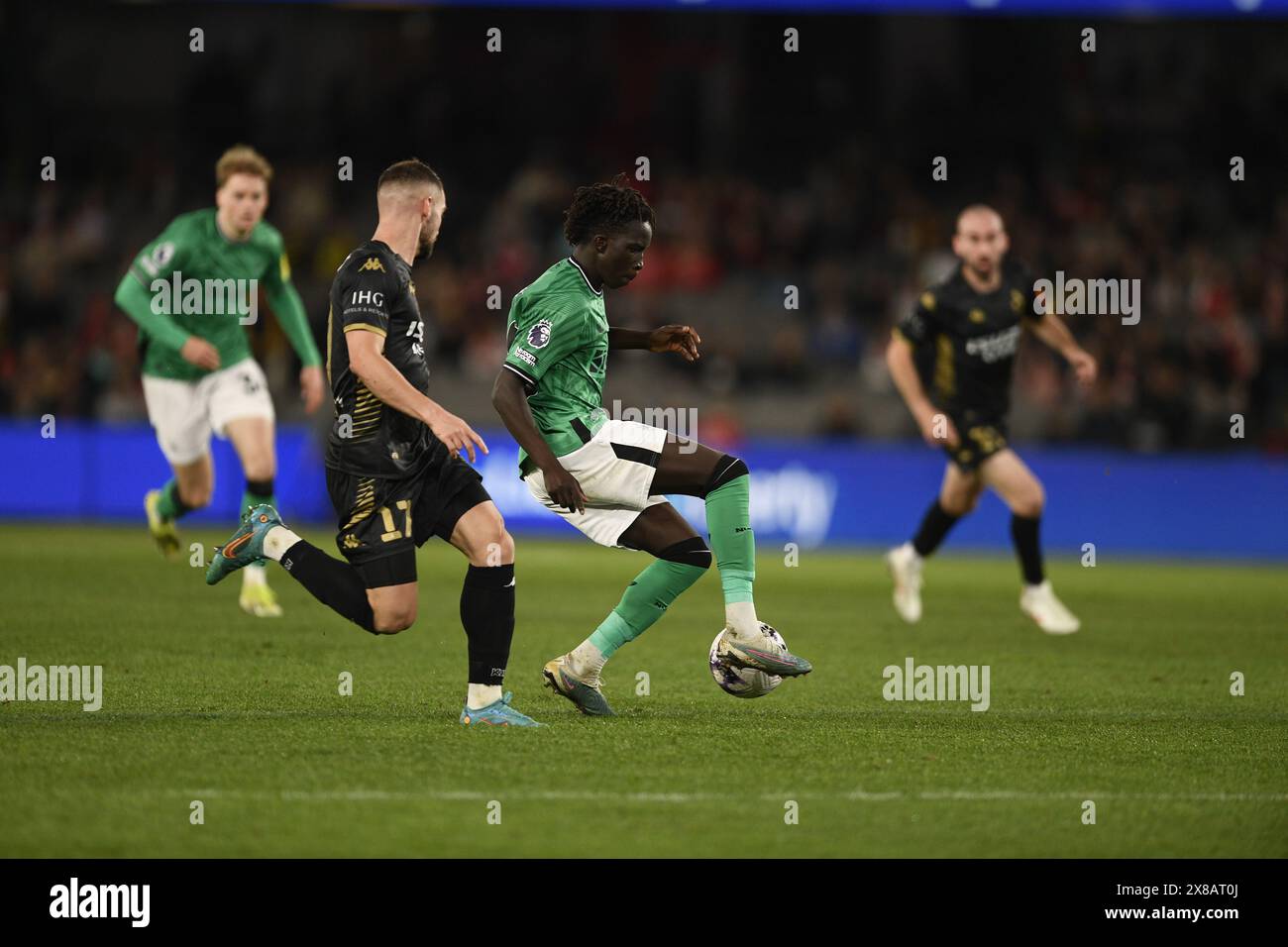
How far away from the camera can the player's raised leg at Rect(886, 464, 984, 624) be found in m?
10.9

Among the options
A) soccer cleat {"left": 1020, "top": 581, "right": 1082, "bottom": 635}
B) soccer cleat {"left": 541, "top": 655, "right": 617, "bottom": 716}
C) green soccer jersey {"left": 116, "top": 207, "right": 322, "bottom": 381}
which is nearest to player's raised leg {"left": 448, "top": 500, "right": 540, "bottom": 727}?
soccer cleat {"left": 541, "top": 655, "right": 617, "bottom": 716}

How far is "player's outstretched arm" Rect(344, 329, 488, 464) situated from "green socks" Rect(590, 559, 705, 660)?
3.16ft

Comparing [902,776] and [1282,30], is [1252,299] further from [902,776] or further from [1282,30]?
[902,776]

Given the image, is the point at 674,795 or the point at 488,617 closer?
the point at 674,795

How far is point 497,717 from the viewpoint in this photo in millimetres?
6297

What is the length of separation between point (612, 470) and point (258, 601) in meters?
4.39

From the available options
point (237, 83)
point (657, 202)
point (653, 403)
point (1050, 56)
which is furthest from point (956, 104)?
point (237, 83)

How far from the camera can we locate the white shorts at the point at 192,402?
1007cm

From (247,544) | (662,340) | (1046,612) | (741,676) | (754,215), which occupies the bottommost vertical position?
(741,676)

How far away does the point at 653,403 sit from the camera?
21.1 metres

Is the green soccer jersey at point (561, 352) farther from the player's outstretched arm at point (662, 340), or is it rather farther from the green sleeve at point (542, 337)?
the player's outstretched arm at point (662, 340)

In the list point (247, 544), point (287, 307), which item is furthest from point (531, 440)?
point (287, 307)

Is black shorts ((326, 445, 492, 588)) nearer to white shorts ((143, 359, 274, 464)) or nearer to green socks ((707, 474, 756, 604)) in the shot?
green socks ((707, 474, 756, 604))

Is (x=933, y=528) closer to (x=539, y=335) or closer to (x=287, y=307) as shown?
(x=287, y=307)
